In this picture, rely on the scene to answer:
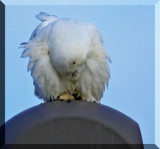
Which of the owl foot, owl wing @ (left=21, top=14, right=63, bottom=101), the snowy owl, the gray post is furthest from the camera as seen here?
the owl foot

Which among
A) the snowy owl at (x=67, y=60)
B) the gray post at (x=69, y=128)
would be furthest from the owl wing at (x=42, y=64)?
the gray post at (x=69, y=128)

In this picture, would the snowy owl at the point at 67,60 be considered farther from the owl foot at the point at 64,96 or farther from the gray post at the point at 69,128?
the gray post at the point at 69,128

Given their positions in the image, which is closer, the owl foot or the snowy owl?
the snowy owl

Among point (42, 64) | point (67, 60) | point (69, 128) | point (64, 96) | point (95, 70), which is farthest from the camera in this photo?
point (64, 96)

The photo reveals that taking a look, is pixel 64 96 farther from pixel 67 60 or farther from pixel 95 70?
pixel 67 60

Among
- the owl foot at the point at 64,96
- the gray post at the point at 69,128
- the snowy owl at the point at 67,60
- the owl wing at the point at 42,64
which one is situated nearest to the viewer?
the gray post at the point at 69,128

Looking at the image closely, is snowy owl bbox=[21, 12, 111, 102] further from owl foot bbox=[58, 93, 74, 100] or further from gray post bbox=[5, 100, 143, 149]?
gray post bbox=[5, 100, 143, 149]

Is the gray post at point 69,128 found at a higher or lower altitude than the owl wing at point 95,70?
lower

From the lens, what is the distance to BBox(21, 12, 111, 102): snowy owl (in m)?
2.92

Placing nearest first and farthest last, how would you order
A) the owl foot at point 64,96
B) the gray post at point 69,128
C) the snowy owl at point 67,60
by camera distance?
1. the gray post at point 69,128
2. the snowy owl at point 67,60
3. the owl foot at point 64,96

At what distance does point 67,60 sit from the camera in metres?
2.90

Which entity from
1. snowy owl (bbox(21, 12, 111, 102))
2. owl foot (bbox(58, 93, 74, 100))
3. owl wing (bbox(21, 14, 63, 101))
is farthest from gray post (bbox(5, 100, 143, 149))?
owl foot (bbox(58, 93, 74, 100))

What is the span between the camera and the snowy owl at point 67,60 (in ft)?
9.57

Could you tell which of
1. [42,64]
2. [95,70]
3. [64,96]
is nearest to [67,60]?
[42,64]
